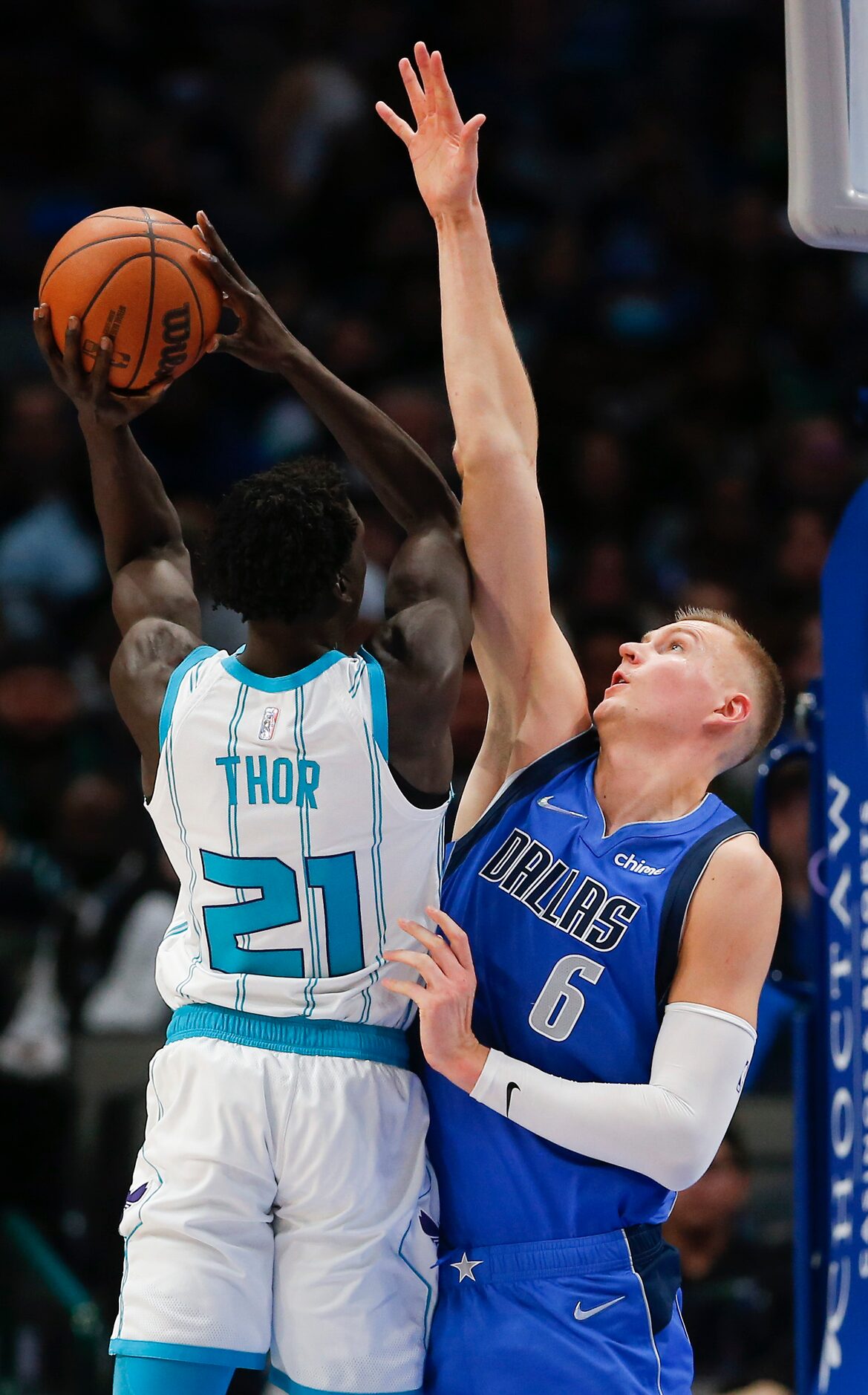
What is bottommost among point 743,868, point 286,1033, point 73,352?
point 286,1033

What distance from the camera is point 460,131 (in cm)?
354

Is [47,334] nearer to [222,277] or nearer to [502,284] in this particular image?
[222,277]

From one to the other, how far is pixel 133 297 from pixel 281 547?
635 mm

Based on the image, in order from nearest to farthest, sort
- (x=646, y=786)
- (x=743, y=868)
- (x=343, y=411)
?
(x=743, y=868) → (x=343, y=411) → (x=646, y=786)

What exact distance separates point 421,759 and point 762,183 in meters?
8.36

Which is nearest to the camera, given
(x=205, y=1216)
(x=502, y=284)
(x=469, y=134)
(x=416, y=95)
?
(x=205, y=1216)

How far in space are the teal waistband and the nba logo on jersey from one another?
0.51 metres

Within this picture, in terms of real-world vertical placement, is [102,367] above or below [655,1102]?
above


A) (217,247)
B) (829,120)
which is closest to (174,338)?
(217,247)

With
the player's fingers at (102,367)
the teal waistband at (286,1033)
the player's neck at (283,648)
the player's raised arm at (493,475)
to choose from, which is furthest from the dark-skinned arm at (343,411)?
the teal waistband at (286,1033)

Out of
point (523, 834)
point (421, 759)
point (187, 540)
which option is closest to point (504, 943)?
point (523, 834)

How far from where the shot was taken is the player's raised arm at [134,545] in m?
3.11

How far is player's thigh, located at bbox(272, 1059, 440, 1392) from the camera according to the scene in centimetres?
283

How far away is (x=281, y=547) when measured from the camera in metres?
2.96
